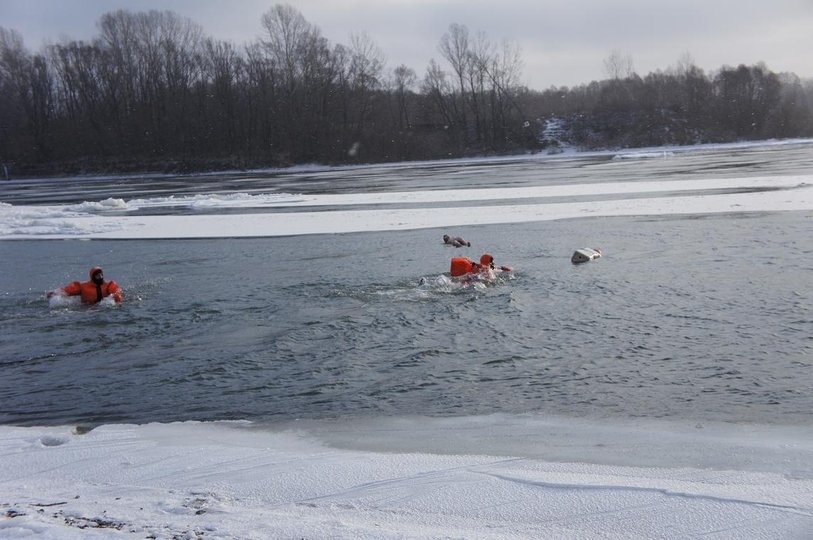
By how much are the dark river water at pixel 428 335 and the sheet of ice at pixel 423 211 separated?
3504mm

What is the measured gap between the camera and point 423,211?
66.7ft

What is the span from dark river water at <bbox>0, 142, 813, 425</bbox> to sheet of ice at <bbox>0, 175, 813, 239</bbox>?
350 centimetres

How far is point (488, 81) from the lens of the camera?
76.8 meters

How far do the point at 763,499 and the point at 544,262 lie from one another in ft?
28.2

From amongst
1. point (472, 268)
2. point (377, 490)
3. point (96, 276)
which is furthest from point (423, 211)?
point (377, 490)

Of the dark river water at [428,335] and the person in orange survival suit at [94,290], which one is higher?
the person in orange survival suit at [94,290]

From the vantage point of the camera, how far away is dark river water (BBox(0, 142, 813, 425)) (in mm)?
6242

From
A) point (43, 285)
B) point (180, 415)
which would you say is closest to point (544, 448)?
point (180, 415)

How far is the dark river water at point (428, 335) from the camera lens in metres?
6.24

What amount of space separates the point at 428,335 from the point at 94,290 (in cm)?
519

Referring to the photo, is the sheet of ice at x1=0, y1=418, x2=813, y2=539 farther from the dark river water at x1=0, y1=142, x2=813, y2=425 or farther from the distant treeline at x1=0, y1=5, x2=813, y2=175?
the distant treeline at x1=0, y1=5, x2=813, y2=175

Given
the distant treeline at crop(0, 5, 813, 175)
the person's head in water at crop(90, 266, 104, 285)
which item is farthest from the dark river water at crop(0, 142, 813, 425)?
the distant treeline at crop(0, 5, 813, 175)

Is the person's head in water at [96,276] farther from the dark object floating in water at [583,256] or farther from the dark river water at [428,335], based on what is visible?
the dark object floating in water at [583,256]

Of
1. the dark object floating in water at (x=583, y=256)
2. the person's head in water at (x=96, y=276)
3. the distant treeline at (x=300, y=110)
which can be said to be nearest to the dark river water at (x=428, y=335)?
the dark object floating in water at (x=583, y=256)
